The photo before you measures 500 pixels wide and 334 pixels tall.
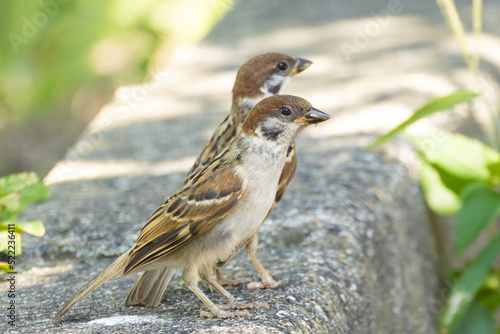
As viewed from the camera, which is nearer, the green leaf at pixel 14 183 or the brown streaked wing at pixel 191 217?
the brown streaked wing at pixel 191 217

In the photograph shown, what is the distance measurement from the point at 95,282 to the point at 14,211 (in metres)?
0.88

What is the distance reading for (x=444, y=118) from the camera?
5227mm

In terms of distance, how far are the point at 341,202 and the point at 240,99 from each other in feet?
2.80

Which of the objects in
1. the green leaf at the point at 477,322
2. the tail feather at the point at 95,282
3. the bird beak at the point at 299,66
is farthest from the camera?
the green leaf at the point at 477,322

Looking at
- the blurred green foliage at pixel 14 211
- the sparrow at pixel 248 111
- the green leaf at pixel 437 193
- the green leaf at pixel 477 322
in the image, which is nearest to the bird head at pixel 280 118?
the sparrow at pixel 248 111

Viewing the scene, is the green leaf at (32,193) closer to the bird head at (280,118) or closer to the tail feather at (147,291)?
the tail feather at (147,291)

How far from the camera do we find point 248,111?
3617 millimetres

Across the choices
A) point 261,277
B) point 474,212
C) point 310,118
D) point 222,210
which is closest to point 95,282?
point 222,210

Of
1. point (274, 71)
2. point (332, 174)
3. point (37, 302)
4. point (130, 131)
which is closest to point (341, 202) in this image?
point (332, 174)

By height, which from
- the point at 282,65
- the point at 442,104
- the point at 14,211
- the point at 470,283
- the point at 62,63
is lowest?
the point at 14,211

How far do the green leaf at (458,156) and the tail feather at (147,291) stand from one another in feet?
6.32

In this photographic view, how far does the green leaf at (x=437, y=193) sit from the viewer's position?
4.49m

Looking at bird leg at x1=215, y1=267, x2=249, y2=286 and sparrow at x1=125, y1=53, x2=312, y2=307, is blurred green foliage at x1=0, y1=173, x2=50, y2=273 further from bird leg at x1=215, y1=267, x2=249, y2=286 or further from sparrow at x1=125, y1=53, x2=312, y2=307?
bird leg at x1=215, y1=267, x2=249, y2=286

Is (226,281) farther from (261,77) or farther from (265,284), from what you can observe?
(261,77)
